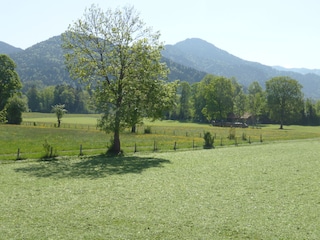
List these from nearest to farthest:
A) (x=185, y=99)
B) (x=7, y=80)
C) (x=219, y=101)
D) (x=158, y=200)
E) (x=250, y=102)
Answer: (x=158, y=200), (x=7, y=80), (x=219, y=101), (x=250, y=102), (x=185, y=99)

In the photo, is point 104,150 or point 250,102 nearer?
point 104,150

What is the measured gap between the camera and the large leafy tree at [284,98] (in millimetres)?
115125

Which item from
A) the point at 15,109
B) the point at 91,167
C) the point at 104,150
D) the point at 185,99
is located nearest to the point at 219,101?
the point at 185,99

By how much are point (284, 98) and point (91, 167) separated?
3847 inches

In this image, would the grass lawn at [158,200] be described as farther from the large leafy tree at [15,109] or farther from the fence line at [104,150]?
the large leafy tree at [15,109]

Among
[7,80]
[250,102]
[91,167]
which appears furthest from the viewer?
[250,102]

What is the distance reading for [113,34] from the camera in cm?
3866

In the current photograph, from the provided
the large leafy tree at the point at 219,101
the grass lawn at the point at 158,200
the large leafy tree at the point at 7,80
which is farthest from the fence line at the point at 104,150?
the large leafy tree at the point at 219,101

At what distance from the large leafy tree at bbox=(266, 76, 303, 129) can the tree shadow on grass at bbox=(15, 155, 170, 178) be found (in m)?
89.3

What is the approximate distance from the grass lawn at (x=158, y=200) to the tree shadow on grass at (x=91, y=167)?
0.25 ft

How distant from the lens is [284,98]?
115 meters

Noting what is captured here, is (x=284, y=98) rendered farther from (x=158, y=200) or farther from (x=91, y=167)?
(x=158, y=200)

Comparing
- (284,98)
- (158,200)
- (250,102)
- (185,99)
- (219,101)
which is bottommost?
(158,200)

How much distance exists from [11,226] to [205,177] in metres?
15.0
